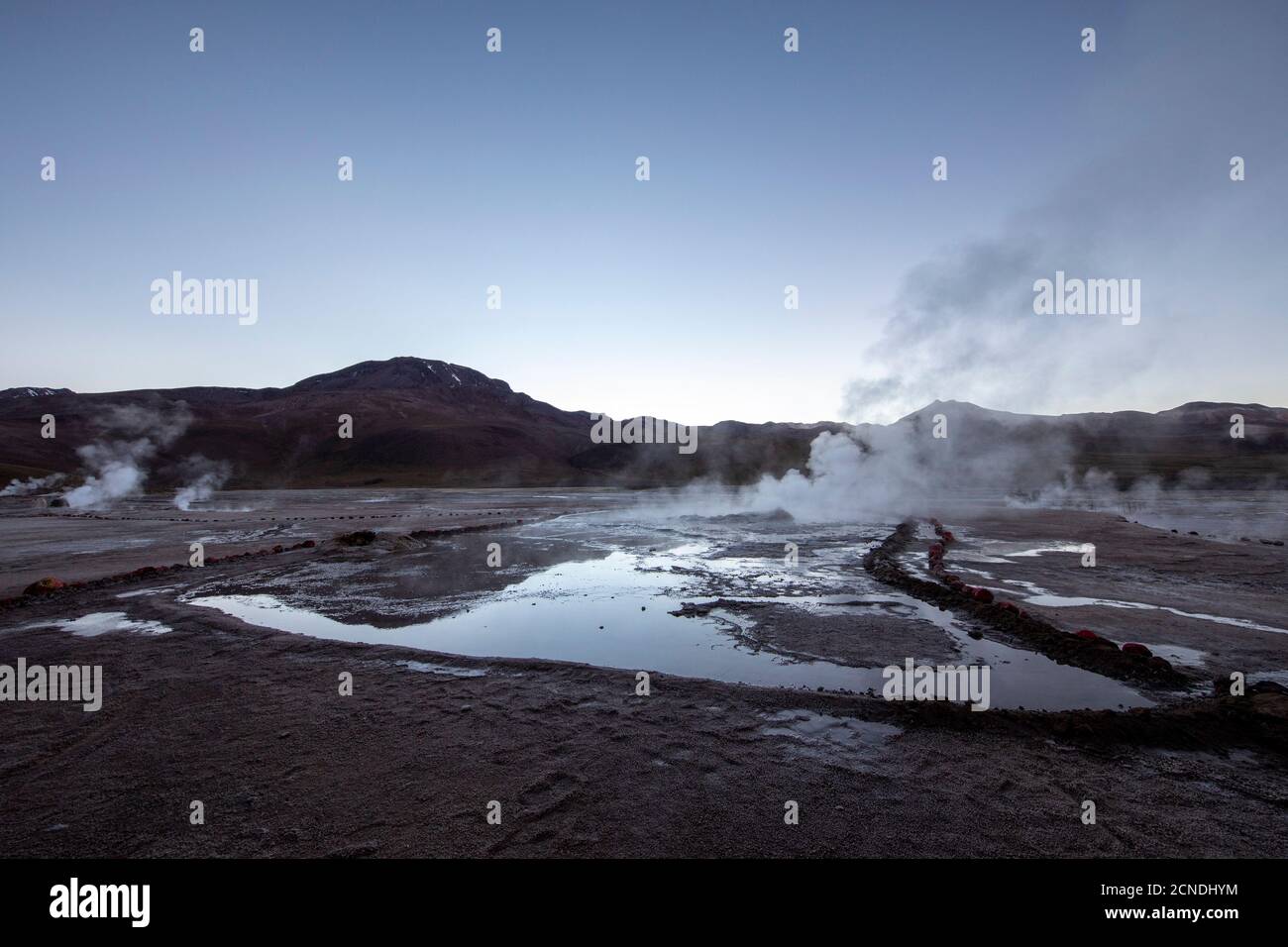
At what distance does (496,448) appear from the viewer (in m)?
141

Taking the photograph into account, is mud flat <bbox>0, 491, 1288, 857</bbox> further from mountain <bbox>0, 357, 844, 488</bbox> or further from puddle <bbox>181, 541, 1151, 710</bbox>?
mountain <bbox>0, 357, 844, 488</bbox>

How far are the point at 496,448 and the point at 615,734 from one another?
13897 centimetres

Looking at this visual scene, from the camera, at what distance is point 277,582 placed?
17812 millimetres

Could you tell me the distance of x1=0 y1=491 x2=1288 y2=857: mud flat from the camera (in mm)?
5051

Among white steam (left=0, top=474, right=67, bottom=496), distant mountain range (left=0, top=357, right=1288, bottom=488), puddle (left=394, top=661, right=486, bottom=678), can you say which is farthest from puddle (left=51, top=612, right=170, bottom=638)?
distant mountain range (left=0, top=357, right=1288, bottom=488)

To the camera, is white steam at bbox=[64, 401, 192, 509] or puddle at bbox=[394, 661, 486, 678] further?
white steam at bbox=[64, 401, 192, 509]

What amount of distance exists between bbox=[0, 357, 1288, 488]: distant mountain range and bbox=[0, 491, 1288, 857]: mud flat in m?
84.2

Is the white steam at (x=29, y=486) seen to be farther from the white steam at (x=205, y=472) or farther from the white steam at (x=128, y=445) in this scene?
the white steam at (x=205, y=472)

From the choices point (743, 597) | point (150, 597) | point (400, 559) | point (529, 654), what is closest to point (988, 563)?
point (743, 597)

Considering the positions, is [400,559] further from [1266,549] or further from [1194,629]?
[1266,549]

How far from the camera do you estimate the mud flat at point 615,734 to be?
505 cm

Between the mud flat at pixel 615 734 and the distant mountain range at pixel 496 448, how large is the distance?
84198mm

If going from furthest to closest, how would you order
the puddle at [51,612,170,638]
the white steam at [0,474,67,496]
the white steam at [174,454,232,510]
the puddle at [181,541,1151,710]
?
the white steam at [174,454,232,510] → the white steam at [0,474,67,496] → the puddle at [51,612,170,638] → the puddle at [181,541,1151,710]
